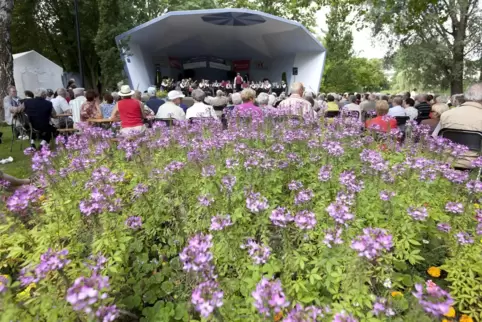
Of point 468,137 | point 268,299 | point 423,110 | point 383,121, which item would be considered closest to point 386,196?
point 268,299

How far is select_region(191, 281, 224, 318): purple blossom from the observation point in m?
1.19

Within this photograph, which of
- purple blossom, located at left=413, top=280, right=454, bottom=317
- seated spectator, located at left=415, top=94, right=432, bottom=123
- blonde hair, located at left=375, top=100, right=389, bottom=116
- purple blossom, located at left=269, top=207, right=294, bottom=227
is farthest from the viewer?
seated spectator, located at left=415, top=94, right=432, bottom=123

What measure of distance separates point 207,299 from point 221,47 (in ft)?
94.8

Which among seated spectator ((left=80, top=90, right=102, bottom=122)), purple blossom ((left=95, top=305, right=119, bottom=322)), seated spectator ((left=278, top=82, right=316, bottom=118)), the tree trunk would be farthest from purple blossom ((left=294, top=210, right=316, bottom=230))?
the tree trunk

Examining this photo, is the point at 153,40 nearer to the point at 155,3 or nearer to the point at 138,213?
the point at 155,3

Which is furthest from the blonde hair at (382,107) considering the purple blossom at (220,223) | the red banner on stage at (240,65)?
the red banner on stage at (240,65)

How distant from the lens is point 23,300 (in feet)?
6.12

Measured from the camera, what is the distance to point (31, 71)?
20.8 m

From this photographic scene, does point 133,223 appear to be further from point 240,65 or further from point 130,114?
point 240,65

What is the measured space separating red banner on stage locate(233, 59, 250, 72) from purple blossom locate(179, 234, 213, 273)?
1207 inches

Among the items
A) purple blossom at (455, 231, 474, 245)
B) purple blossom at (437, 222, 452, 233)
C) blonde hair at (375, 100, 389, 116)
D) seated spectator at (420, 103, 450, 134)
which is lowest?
purple blossom at (437, 222, 452, 233)

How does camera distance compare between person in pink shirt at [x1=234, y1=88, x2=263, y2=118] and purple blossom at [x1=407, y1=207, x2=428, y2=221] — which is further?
person in pink shirt at [x1=234, y1=88, x2=263, y2=118]

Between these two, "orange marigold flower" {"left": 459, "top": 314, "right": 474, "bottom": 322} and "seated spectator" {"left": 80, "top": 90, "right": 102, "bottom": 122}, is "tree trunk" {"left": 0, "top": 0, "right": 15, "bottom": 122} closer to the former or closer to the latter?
"seated spectator" {"left": 80, "top": 90, "right": 102, "bottom": 122}

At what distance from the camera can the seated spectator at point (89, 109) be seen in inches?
266
